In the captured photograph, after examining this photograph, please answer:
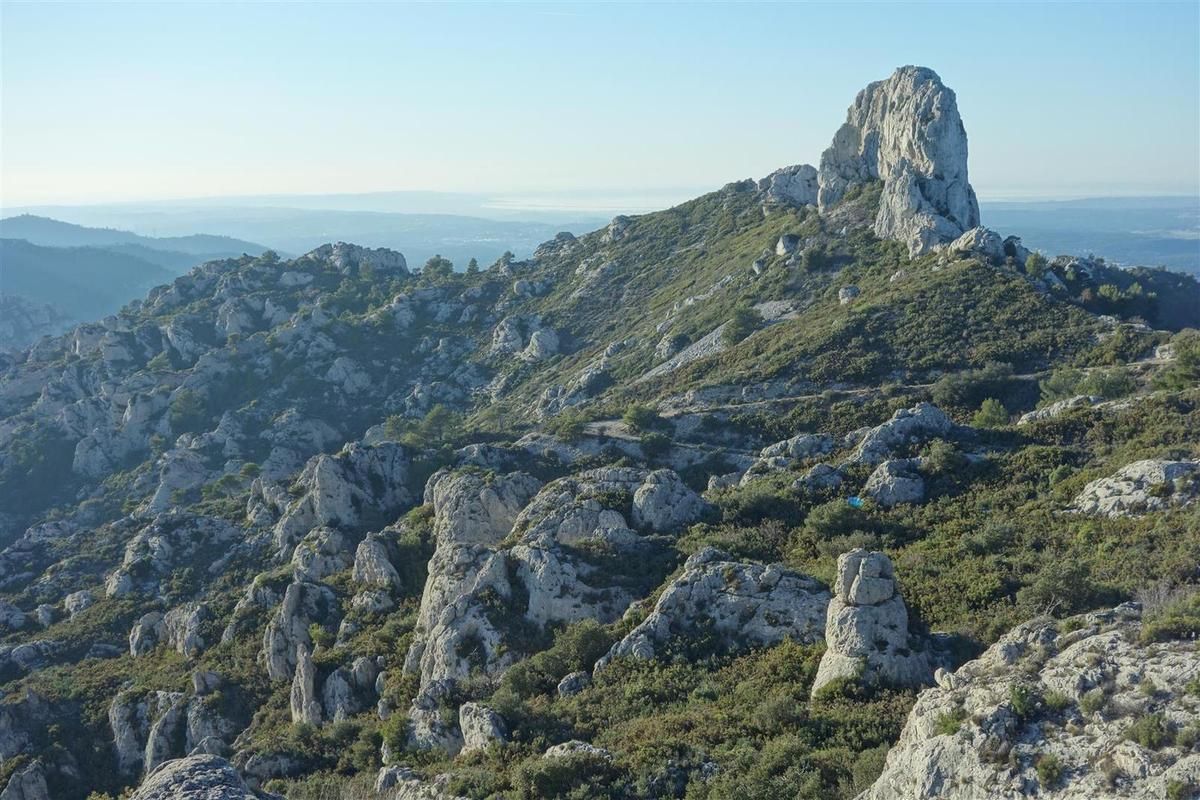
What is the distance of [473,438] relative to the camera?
217ft

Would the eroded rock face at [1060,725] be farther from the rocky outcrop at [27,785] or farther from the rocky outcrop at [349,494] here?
the rocky outcrop at [349,494]

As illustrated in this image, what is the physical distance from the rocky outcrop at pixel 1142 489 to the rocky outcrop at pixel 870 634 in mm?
12304

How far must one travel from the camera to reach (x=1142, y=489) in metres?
29.7

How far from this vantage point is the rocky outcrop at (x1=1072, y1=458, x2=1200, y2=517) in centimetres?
2853

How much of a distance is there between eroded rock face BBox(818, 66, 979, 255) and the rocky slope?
401 mm

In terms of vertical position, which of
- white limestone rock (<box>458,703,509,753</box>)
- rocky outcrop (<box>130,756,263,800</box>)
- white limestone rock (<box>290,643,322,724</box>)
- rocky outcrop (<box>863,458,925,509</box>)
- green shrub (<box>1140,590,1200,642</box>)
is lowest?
white limestone rock (<box>290,643,322,724</box>)

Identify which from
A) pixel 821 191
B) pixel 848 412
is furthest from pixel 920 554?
pixel 821 191

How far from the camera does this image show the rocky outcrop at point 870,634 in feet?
69.9

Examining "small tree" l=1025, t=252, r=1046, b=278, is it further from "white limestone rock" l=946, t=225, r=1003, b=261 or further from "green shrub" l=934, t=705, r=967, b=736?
"green shrub" l=934, t=705, r=967, b=736

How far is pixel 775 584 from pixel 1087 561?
980 cm

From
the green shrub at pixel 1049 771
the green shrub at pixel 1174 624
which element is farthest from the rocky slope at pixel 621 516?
the green shrub at pixel 1049 771

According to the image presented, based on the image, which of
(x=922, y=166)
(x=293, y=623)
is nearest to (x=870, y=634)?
(x=293, y=623)

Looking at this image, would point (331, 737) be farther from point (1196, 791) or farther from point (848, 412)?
point (848, 412)

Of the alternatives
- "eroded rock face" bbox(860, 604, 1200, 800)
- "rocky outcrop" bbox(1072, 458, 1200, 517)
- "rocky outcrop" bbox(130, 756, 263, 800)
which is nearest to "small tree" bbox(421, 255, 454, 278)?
"rocky outcrop" bbox(1072, 458, 1200, 517)
